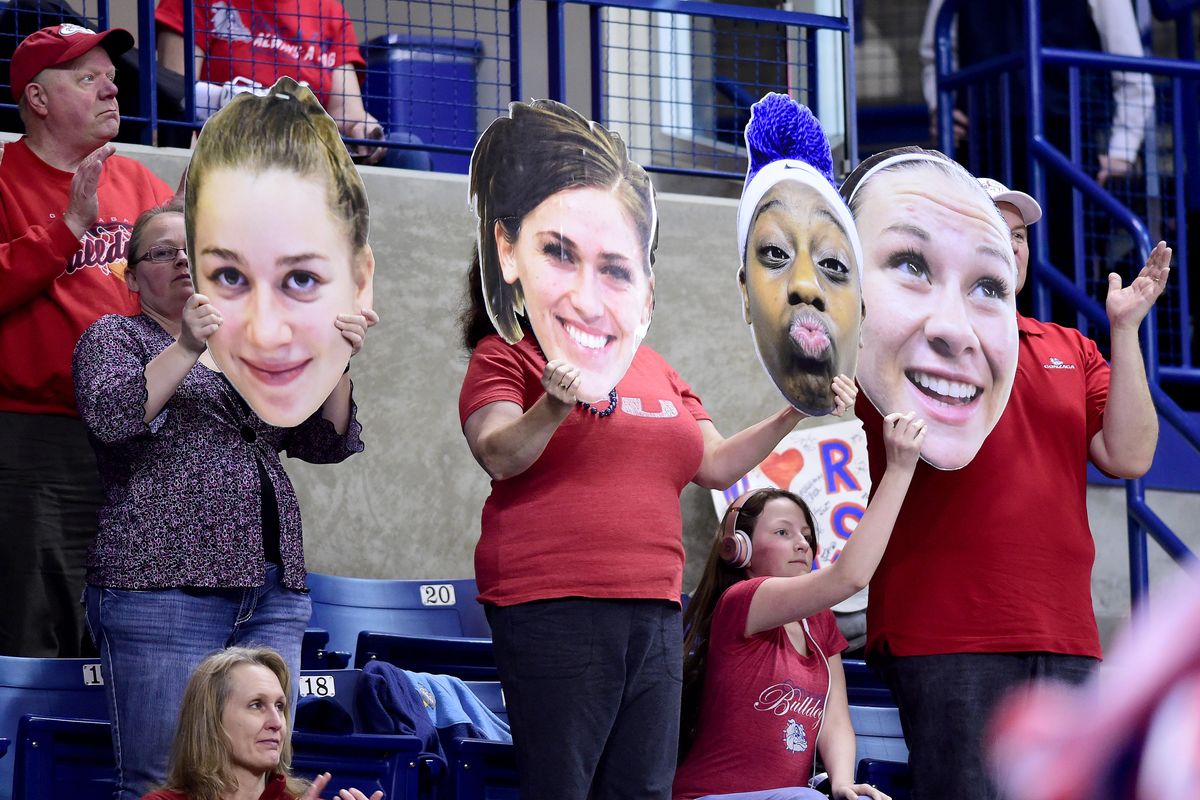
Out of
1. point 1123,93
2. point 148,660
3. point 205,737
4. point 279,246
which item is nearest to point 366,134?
point 279,246

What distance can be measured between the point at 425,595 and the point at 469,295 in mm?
1774

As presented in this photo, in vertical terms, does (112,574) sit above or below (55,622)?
above

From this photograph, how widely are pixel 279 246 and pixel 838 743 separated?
1582mm

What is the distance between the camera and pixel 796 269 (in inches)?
136

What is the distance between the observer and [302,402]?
10.4 ft

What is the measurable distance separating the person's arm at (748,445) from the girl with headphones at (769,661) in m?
0.14

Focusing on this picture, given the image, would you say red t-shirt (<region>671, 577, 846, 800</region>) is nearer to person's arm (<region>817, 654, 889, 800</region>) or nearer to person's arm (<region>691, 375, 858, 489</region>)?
person's arm (<region>817, 654, 889, 800</region>)

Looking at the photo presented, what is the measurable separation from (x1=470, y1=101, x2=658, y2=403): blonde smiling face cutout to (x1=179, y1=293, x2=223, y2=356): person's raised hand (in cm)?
50

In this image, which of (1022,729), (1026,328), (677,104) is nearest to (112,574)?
(1026,328)

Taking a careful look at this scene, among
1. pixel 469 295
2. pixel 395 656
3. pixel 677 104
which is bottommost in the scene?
pixel 395 656

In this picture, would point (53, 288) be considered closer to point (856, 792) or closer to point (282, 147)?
point (282, 147)

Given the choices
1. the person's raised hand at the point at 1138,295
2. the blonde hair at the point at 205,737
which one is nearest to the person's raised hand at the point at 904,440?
the person's raised hand at the point at 1138,295

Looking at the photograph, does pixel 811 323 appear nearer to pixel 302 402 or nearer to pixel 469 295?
pixel 469 295

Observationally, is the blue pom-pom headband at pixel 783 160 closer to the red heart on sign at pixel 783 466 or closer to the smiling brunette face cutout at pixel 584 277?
the smiling brunette face cutout at pixel 584 277
